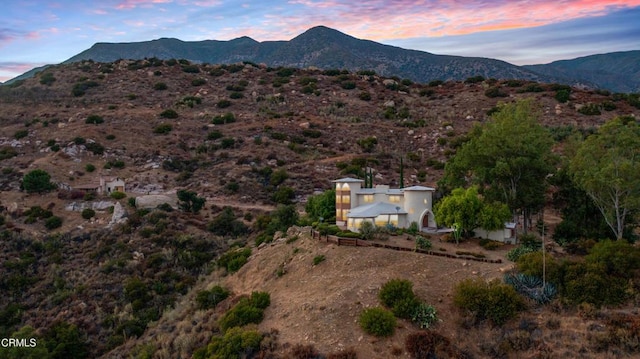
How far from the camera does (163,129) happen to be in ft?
253

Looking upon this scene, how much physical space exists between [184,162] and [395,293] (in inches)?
1959

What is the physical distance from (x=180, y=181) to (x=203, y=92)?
39.1 meters

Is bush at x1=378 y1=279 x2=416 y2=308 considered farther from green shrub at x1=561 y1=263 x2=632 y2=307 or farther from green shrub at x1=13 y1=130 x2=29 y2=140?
green shrub at x1=13 y1=130 x2=29 y2=140

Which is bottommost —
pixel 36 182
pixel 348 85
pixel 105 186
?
pixel 105 186

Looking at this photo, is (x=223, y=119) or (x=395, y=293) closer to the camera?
(x=395, y=293)

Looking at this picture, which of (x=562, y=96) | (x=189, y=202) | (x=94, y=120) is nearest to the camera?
(x=189, y=202)

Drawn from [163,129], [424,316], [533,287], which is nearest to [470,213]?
[533,287]

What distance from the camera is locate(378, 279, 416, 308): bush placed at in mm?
24203

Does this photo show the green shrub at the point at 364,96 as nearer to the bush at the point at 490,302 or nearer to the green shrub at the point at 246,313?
the green shrub at the point at 246,313

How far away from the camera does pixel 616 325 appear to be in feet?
70.5

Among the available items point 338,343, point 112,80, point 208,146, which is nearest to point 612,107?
point 208,146

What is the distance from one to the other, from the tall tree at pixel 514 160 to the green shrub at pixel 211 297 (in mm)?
19903

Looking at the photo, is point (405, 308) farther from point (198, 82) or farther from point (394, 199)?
point (198, 82)

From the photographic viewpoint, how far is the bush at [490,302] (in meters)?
23.4
